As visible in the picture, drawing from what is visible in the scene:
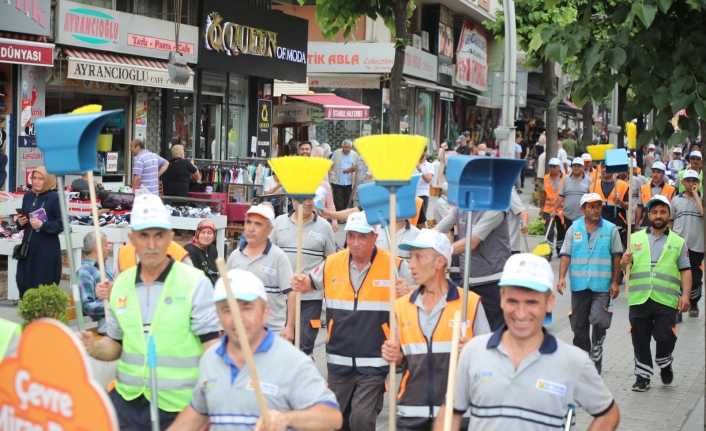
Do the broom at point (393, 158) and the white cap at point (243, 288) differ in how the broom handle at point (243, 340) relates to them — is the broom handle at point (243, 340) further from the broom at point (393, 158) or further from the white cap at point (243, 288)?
the broom at point (393, 158)

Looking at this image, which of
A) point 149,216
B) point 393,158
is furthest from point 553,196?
point 149,216

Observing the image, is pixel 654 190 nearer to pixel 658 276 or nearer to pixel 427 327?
pixel 658 276

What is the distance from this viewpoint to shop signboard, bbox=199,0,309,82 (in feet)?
79.3

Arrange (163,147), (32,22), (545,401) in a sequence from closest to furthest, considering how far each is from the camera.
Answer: (545,401), (32,22), (163,147)

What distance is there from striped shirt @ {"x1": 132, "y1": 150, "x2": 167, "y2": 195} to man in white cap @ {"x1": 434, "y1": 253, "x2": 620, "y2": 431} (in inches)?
528

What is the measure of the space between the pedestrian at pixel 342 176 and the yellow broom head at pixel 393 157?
684 inches

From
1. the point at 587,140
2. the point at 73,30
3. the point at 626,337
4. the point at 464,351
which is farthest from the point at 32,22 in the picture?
the point at 587,140

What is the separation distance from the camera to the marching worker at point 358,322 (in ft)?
24.4

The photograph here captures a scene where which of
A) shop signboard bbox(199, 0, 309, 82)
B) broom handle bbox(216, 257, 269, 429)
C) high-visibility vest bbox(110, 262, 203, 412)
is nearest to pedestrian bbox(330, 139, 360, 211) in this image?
shop signboard bbox(199, 0, 309, 82)

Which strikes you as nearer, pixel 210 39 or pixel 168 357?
pixel 168 357

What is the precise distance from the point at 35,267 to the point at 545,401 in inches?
350

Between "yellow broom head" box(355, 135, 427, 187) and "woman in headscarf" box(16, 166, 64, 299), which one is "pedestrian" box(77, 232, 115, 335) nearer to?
"woman in headscarf" box(16, 166, 64, 299)

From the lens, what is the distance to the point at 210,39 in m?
24.0

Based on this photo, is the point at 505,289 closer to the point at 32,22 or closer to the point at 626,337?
the point at 626,337
